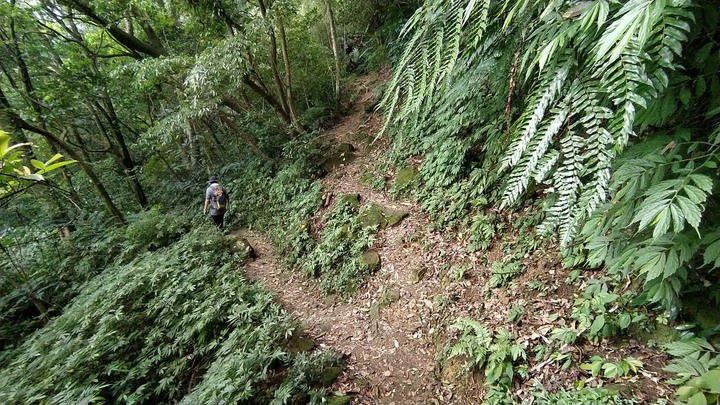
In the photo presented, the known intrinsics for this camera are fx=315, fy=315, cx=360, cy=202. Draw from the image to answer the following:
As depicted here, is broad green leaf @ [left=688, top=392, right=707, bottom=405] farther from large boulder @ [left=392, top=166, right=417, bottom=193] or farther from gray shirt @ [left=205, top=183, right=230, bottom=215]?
gray shirt @ [left=205, top=183, right=230, bottom=215]

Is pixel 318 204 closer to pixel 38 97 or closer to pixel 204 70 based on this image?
pixel 204 70

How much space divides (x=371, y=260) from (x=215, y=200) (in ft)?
15.6

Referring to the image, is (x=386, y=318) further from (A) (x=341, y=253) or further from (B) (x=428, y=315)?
(A) (x=341, y=253)

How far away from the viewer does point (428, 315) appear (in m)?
3.81

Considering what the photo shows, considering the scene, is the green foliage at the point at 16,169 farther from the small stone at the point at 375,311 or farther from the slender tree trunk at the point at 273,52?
the slender tree trunk at the point at 273,52

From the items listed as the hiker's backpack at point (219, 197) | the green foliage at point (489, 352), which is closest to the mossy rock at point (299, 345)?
the green foliage at point (489, 352)

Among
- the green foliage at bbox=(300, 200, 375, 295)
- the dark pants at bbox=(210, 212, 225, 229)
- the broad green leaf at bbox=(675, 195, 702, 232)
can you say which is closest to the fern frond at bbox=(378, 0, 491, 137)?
→ the broad green leaf at bbox=(675, 195, 702, 232)

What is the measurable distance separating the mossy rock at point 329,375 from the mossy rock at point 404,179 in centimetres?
325

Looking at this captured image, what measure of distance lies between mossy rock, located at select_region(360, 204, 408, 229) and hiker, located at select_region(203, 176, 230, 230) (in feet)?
13.0

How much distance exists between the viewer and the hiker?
25.2 feet

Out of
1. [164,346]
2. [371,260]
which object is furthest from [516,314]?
[164,346]

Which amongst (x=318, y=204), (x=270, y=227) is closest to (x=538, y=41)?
(x=318, y=204)

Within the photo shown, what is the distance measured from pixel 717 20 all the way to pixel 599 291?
2072 mm

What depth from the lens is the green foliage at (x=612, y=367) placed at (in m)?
2.22
